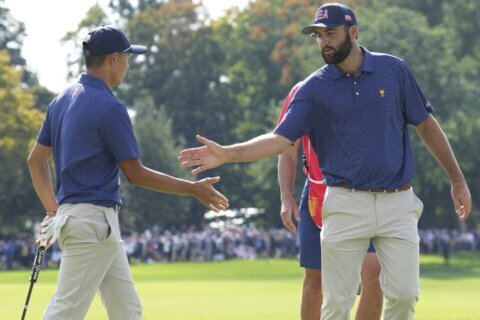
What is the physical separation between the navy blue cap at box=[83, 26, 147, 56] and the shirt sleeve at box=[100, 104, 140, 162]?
1.64 ft

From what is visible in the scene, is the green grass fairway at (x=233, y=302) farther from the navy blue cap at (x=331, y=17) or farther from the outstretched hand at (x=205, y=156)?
the outstretched hand at (x=205, y=156)

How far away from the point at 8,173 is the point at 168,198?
15.1 m

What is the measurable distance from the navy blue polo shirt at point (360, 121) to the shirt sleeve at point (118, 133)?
108 centimetres

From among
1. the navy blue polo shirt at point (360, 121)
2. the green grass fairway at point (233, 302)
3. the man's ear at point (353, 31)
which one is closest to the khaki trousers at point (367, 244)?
the navy blue polo shirt at point (360, 121)

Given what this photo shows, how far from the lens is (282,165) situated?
11.2 meters

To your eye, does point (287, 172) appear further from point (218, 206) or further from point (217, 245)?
point (217, 245)

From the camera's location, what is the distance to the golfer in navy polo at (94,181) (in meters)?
8.66

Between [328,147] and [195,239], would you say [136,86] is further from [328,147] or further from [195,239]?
[328,147]

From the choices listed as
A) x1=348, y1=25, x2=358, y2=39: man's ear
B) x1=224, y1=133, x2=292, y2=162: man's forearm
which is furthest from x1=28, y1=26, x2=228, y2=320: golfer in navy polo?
x1=348, y1=25, x2=358, y2=39: man's ear

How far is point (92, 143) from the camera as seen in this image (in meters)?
8.66

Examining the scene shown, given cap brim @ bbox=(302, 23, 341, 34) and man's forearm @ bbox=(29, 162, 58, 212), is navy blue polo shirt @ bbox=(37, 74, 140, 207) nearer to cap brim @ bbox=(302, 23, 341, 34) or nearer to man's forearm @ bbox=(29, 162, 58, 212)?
man's forearm @ bbox=(29, 162, 58, 212)

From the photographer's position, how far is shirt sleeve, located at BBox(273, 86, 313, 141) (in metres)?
9.13

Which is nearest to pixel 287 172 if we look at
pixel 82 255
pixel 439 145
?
pixel 439 145

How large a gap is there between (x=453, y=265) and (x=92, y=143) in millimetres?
45322
